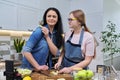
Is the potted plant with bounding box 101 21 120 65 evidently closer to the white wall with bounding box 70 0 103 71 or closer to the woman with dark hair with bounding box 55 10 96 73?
the white wall with bounding box 70 0 103 71

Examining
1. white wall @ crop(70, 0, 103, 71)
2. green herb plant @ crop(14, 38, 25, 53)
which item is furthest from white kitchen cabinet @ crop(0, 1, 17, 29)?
white wall @ crop(70, 0, 103, 71)

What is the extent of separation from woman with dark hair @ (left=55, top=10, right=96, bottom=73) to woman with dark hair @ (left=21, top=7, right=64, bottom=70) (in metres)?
0.10

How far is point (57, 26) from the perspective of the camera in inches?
74.2

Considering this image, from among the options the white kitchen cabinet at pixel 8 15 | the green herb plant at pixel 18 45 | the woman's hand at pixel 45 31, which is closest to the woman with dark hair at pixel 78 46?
the woman's hand at pixel 45 31

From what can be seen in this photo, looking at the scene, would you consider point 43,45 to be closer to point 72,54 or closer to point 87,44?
point 72,54

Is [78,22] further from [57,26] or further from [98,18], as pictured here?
[98,18]

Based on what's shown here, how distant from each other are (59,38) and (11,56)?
2.00 metres

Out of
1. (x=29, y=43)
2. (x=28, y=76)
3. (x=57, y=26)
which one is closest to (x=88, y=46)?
(x=57, y=26)

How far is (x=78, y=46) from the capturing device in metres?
1.77

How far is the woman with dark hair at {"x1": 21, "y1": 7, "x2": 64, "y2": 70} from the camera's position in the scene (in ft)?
5.59

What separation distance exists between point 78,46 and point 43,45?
31cm

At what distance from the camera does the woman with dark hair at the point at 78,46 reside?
5.64ft

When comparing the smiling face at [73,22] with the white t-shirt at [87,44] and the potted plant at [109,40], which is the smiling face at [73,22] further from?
the potted plant at [109,40]

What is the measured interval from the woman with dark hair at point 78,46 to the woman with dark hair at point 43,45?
104mm
